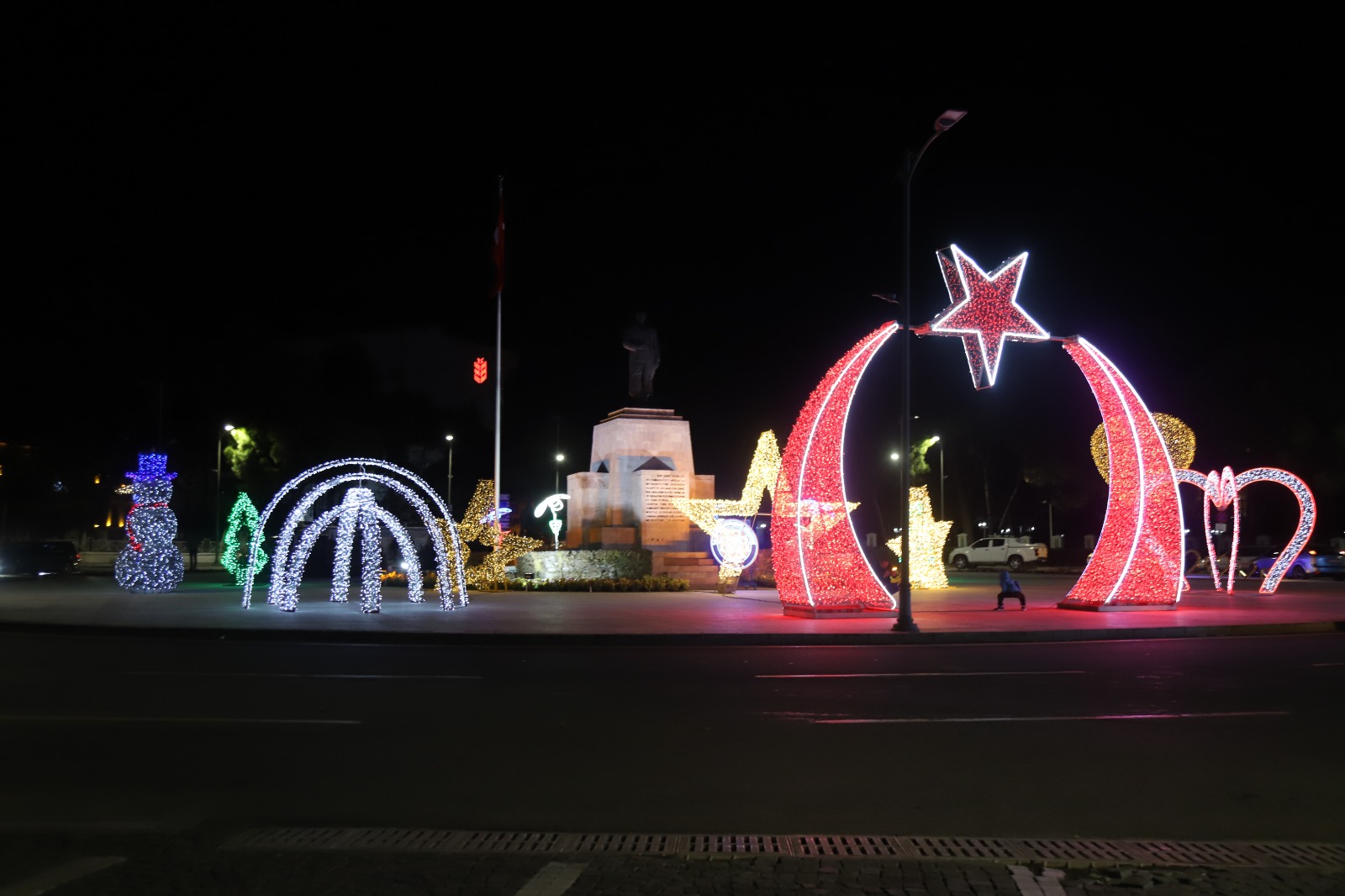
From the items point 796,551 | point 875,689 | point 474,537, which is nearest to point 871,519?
point 474,537

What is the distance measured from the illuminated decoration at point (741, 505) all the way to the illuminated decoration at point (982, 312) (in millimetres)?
8676

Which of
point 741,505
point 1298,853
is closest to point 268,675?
point 1298,853

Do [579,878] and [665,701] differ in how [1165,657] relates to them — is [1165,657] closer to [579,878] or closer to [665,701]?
[665,701]

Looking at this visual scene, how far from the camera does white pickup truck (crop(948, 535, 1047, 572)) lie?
52062 millimetres

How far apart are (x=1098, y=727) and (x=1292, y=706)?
2375 millimetres

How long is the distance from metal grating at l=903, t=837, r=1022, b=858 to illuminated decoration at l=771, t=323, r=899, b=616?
48.2 feet

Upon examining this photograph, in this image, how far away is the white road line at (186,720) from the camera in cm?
988

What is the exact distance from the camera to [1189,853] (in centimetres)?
608

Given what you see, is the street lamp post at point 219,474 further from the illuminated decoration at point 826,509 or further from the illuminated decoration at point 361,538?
→ the illuminated decoration at point 826,509

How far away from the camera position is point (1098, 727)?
389 inches

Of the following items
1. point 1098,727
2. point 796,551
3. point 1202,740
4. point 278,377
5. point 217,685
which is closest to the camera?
point 1202,740

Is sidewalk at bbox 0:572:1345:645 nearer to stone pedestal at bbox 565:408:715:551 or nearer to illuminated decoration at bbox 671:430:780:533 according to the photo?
illuminated decoration at bbox 671:430:780:533

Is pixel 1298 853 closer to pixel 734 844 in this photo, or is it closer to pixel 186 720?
pixel 734 844

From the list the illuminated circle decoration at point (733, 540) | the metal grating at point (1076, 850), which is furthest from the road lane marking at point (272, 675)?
the illuminated circle decoration at point (733, 540)
